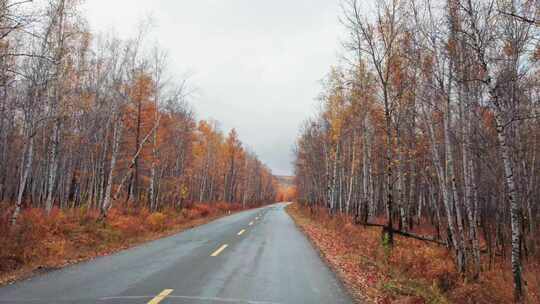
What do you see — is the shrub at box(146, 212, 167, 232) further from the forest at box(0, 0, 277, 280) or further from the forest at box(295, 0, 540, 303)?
the forest at box(295, 0, 540, 303)

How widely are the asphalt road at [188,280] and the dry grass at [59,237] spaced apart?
111cm

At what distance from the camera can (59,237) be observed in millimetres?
11375

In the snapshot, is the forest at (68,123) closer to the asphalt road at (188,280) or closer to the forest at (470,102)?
the asphalt road at (188,280)

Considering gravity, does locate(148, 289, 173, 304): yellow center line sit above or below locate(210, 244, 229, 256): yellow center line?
above

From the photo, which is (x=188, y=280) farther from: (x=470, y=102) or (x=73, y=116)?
(x=73, y=116)

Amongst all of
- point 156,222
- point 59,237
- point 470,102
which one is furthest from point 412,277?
point 156,222

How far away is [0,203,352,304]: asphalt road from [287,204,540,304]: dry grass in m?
0.69

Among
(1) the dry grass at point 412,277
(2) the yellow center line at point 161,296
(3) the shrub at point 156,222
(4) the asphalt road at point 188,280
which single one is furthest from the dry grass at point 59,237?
(1) the dry grass at point 412,277

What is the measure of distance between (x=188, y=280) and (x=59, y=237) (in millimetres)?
7282

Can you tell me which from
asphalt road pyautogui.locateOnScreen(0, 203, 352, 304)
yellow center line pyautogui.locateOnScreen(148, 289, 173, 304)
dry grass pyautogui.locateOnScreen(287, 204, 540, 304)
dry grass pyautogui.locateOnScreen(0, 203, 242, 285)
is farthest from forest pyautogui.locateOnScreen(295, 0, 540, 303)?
dry grass pyautogui.locateOnScreen(0, 203, 242, 285)

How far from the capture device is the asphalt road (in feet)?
18.6

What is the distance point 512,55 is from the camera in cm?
972

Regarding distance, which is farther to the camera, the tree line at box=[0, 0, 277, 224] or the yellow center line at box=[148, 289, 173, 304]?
the tree line at box=[0, 0, 277, 224]

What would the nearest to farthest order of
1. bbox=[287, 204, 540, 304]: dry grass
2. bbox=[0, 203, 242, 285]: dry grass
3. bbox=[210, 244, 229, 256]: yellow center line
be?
bbox=[287, 204, 540, 304]: dry grass, bbox=[0, 203, 242, 285]: dry grass, bbox=[210, 244, 229, 256]: yellow center line
